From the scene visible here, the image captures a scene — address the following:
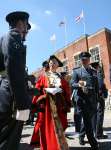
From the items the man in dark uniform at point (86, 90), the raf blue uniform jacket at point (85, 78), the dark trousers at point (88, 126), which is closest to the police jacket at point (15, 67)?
the dark trousers at point (88, 126)

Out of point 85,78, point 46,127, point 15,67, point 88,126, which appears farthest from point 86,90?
point 15,67

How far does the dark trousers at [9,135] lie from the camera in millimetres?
3936

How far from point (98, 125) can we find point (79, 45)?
2928 cm

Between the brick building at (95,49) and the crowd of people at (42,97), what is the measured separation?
22.4 metres

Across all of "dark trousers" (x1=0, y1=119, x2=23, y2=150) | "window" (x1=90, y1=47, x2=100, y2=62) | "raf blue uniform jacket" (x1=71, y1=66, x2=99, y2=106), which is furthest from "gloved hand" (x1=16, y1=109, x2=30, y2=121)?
"window" (x1=90, y1=47, x2=100, y2=62)

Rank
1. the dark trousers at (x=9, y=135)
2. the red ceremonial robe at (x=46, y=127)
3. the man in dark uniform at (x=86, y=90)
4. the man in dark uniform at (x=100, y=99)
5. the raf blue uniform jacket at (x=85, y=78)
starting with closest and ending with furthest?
the dark trousers at (x=9, y=135), the red ceremonial robe at (x=46, y=127), the man in dark uniform at (x=86, y=90), the raf blue uniform jacket at (x=85, y=78), the man in dark uniform at (x=100, y=99)

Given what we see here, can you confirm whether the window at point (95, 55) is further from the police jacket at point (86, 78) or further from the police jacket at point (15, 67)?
the police jacket at point (15, 67)

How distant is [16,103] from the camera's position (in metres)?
3.84

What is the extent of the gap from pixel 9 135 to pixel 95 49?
31366 mm

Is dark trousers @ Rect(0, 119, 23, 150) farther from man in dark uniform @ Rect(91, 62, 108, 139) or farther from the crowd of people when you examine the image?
man in dark uniform @ Rect(91, 62, 108, 139)

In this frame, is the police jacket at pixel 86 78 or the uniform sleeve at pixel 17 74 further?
the police jacket at pixel 86 78

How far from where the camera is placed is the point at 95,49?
3491 centimetres

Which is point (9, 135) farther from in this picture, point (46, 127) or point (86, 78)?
point (86, 78)

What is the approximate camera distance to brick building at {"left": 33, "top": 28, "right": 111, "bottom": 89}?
108 ft
